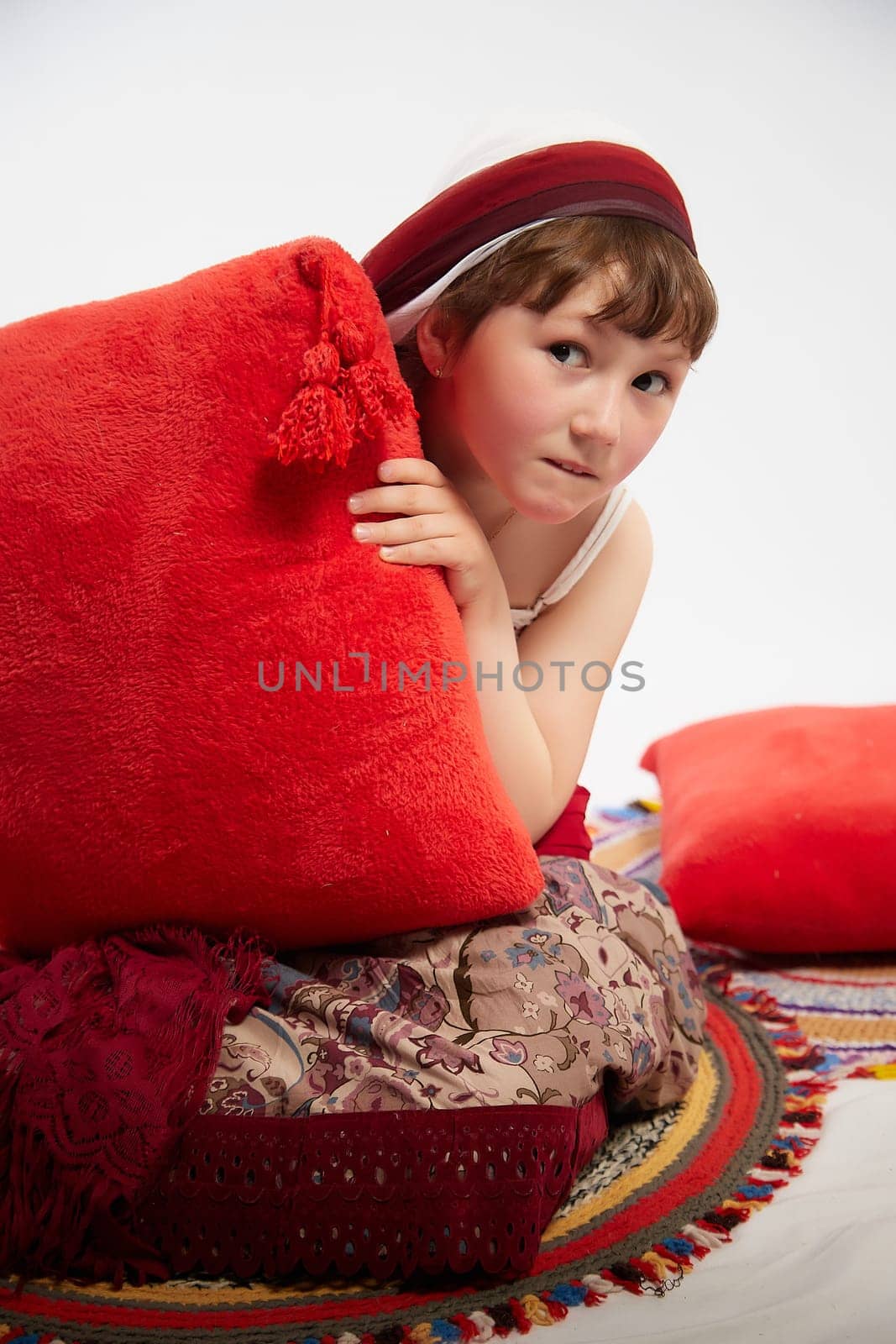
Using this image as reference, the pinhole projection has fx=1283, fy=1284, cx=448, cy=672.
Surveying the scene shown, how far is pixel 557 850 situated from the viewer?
1143mm

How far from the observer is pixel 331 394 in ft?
2.68

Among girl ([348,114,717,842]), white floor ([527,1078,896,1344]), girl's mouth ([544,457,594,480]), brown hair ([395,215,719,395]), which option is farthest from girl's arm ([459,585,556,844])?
white floor ([527,1078,896,1344])

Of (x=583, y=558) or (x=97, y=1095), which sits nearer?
(x=97, y=1095)

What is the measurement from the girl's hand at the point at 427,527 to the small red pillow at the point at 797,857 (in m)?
0.54

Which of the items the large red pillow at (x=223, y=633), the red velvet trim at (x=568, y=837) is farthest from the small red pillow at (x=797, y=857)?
the large red pillow at (x=223, y=633)

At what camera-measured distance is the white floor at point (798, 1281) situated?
2.40 feet

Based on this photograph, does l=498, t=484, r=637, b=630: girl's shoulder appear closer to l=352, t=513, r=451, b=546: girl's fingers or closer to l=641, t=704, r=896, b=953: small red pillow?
l=352, t=513, r=451, b=546: girl's fingers

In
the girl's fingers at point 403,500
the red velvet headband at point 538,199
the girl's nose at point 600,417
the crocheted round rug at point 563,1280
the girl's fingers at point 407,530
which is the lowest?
the crocheted round rug at point 563,1280

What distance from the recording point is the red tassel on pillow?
0.81m

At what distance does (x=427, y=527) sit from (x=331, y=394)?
0.42 feet

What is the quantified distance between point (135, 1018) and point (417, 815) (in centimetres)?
23

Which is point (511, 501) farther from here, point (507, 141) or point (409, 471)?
point (507, 141)

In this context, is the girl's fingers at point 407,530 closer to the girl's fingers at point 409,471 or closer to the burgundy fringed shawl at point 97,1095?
the girl's fingers at point 409,471

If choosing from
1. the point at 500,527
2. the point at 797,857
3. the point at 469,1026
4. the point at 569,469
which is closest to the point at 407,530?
the point at 569,469
